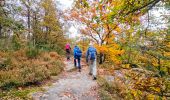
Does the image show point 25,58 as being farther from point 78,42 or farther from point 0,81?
point 78,42

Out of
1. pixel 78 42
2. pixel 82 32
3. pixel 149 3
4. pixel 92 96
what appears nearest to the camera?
pixel 149 3

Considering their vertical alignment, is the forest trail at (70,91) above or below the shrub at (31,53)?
below

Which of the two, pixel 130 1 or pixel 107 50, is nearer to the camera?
pixel 130 1

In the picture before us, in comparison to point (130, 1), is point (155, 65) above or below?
below

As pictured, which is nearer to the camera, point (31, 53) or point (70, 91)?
point (70, 91)

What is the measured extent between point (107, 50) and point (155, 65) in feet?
42.3

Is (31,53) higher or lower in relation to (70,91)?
higher

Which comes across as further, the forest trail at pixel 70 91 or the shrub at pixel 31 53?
the shrub at pixel 31 53

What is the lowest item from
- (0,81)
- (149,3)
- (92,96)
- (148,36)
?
(92,96)

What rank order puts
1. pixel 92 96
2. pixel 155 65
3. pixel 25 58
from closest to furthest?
pixel 155 65, pixel 92 96, pixel 25 58

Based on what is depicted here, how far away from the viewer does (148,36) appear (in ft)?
11.7

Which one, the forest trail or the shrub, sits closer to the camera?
the forest trail

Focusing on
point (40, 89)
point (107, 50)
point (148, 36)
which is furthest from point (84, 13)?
point (148, 36)

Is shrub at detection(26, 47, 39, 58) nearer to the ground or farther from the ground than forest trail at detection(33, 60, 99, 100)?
farther from the ground
